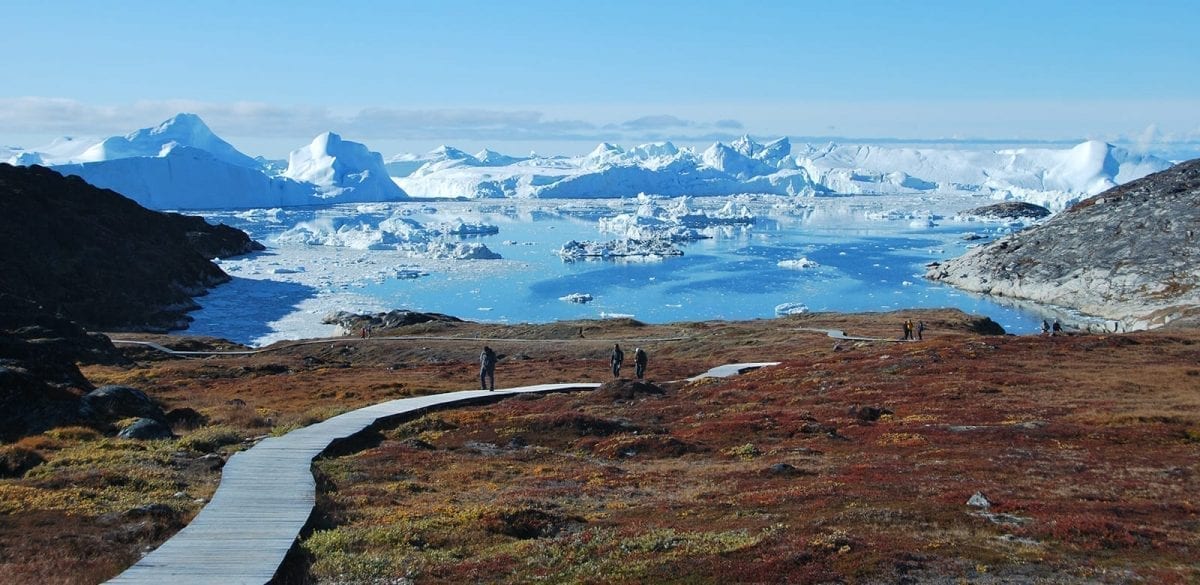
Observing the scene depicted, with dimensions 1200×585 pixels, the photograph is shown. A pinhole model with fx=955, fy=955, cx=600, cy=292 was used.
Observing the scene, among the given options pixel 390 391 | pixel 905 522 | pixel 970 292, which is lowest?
pixel 970 292

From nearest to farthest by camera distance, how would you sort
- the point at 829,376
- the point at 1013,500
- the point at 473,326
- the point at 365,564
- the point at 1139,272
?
1. the point at 365,564
2. the point at 1013,500
3. the point at 829,376
4. the point at 473,326
5. the point at 1139,272

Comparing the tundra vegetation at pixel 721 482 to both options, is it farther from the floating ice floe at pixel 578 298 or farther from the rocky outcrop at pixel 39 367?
the floating ice floe at pixel 578 298

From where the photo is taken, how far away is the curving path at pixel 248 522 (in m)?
12.6

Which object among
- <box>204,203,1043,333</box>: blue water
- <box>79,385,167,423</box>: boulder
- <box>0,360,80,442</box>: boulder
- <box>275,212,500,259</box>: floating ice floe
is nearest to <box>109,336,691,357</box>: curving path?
<box>204,203,1043,333</box>: blue water

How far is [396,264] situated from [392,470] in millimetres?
112706

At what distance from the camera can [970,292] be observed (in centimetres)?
10806

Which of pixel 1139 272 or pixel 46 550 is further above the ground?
pixel 46 550

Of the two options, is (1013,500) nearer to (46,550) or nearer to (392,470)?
(392,470)

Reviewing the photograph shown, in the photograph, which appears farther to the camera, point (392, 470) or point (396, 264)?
point (396, 264)

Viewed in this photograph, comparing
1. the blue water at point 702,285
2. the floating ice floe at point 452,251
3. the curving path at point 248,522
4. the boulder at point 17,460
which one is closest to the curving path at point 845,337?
the blue water at point 702,285

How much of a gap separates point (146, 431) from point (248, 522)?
389 inches

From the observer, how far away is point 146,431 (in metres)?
23.3

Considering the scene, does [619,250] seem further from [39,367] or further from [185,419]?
[185,419]

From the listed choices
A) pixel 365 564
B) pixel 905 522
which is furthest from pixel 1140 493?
pixel 365 564
